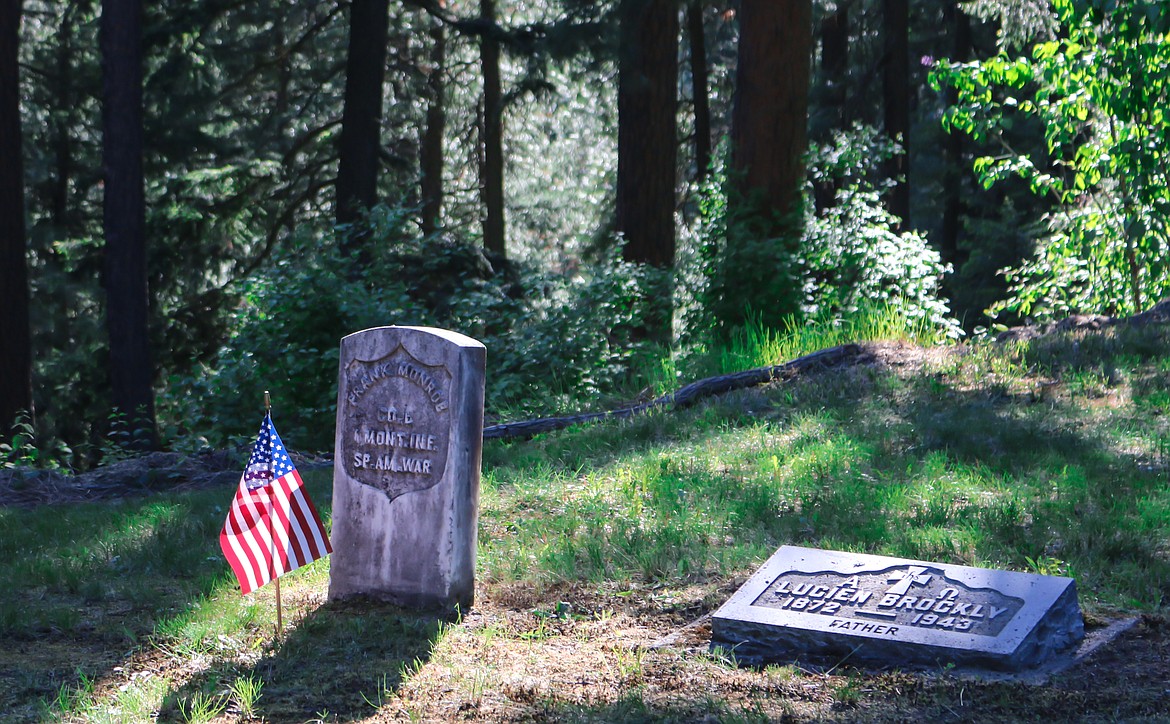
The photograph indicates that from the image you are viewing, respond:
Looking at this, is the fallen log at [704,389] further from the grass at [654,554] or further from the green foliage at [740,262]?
the green foliage at [740,262]

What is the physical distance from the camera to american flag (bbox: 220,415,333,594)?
529 cm

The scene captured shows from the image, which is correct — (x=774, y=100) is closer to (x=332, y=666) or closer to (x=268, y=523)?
(x=268, y=523)

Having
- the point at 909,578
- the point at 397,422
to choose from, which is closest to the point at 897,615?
the point at 909,578

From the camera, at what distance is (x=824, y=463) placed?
24.3 feet

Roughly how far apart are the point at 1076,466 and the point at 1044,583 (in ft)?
7.96

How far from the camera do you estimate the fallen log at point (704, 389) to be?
963cm

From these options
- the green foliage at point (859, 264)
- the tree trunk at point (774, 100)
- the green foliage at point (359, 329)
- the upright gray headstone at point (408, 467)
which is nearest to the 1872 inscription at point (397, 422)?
the upright gray headstone at point (408, 467)

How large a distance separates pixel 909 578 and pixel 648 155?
11146mm

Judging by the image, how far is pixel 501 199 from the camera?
76.1ft

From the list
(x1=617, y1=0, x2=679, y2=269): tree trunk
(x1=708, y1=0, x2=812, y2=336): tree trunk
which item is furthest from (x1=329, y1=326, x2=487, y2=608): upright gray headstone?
(x1=617, y1=0, x2=679, y2=269): tree trunk

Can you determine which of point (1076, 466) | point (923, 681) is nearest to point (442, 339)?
point (923, 681)

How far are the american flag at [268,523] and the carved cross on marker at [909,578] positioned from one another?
259cm

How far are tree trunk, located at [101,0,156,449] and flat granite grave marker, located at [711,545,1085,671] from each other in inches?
473

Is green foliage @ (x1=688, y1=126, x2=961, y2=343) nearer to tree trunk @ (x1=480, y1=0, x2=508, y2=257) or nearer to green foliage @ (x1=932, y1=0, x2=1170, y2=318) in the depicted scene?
green foliage @ (x1=932, y1=0, x2=1170, y2=318)
